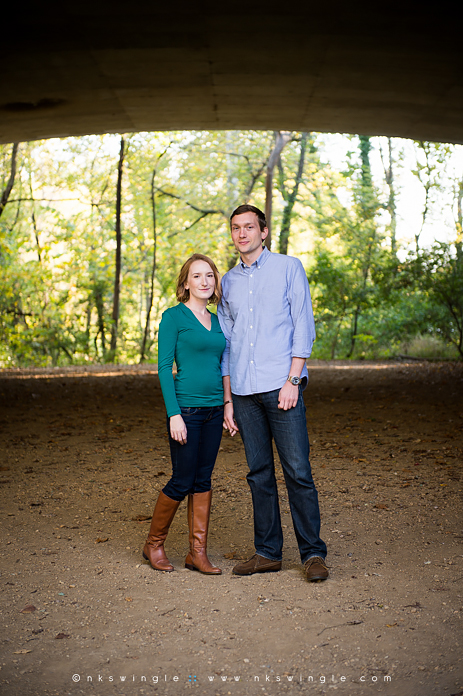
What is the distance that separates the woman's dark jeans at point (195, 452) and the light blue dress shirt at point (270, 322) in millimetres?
263

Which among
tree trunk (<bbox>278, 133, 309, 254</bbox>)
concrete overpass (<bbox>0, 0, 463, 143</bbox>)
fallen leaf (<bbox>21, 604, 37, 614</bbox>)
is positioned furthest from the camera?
tree trunk (<bbox>278, 133, 309, 254</bbox>)

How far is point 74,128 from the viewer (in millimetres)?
13750

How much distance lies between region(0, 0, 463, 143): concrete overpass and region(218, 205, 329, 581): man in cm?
619

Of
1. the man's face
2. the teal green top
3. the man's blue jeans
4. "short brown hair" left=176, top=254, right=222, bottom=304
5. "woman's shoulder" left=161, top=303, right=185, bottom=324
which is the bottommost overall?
the man's blue jeans

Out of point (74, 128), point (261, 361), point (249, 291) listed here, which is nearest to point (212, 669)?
point (261, 361)

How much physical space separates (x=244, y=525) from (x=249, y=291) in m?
2.07

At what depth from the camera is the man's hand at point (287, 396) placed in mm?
3525

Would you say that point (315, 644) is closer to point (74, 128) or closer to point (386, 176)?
point (74, 128)

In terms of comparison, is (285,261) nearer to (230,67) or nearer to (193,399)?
(193,399)

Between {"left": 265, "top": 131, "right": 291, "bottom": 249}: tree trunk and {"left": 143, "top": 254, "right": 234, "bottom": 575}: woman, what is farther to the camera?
{"left": 265, "top": 131, "right": 291, "bottom": 249}: tree trunk

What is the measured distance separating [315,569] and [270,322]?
147 centimetres

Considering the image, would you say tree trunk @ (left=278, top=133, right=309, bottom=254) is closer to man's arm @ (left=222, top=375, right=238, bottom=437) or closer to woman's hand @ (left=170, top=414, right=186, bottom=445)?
man's arm @ (left=222, top=375, right=238, bottom=437)

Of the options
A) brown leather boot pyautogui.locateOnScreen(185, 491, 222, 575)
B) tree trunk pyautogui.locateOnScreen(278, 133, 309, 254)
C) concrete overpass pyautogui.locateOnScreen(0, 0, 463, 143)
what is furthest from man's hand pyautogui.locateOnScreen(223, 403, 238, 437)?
tree trunk pyautogui.locateOnScreen(278, 133, 309, 254)

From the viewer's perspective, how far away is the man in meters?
3.58
